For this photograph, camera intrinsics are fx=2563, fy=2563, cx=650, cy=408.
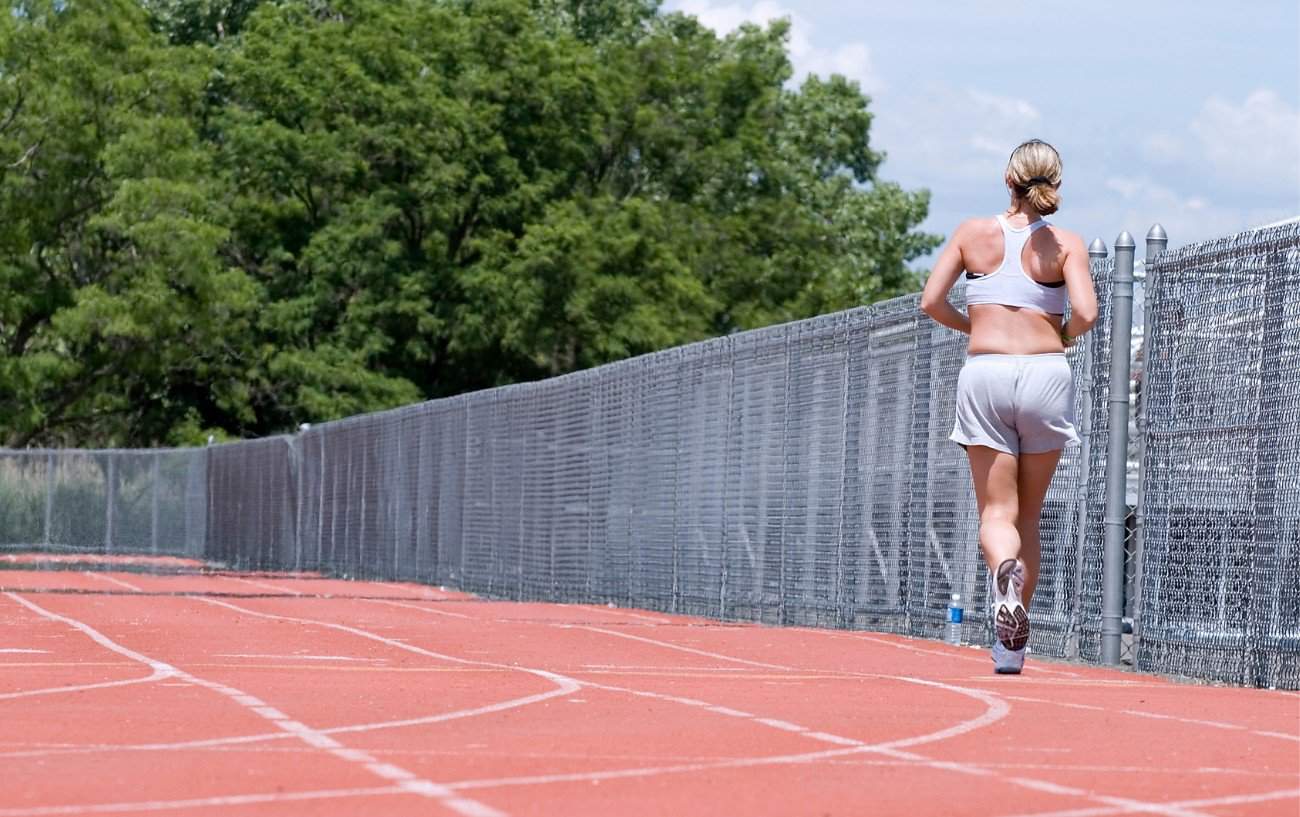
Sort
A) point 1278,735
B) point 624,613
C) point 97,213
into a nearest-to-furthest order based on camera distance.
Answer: point 1278,735
point 624,613
point 97,213

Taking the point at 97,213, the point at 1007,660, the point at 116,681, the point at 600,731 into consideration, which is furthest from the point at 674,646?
the point at 97,213

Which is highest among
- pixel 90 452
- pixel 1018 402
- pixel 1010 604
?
pixel 1018 402

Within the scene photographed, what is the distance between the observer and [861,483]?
53.3 feet

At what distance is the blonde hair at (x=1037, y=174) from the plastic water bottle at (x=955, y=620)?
14.4 ft

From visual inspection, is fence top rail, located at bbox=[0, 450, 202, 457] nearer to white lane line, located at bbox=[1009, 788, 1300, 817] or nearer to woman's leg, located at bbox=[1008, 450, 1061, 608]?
woman's leg, located at bbox=[1008, 450, 1061, 608]

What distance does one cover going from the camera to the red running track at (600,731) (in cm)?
610

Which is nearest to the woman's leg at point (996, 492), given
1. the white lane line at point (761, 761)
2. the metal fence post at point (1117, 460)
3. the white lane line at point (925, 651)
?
the white lane line at point (925, 651)

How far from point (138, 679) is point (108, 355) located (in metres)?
40.2

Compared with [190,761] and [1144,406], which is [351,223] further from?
[190,761]

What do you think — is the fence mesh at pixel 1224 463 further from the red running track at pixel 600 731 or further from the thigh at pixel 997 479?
the thigh at pixel 997 479

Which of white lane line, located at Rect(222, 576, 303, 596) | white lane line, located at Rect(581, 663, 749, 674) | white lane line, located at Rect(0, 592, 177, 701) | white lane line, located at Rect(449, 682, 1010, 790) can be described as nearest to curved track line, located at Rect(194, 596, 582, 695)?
white lane line, located at Rect(581, 663, 749, 674)

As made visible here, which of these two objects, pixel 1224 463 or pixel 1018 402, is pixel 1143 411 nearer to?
pixel 1224 463

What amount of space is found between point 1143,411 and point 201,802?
7403 mm

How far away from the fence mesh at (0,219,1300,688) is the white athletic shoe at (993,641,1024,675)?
3.52 ft
